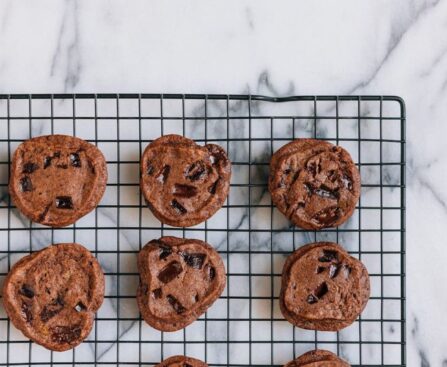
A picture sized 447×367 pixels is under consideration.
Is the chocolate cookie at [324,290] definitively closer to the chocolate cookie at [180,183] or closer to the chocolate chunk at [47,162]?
the chocolate cookie at [180,183]

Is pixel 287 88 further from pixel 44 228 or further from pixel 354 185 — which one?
pixel 44 228

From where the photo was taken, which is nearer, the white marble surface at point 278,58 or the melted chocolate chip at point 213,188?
the melted chocolate chip at point 213,188

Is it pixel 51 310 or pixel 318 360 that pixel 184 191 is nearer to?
pixel 51 310

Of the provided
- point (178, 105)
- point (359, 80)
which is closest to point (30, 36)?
point (178, 105)

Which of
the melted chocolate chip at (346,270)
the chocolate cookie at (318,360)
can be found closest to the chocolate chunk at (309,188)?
the melted chocolate chip at (346,270)

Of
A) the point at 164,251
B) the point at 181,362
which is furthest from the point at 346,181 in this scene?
the point at 181,362
